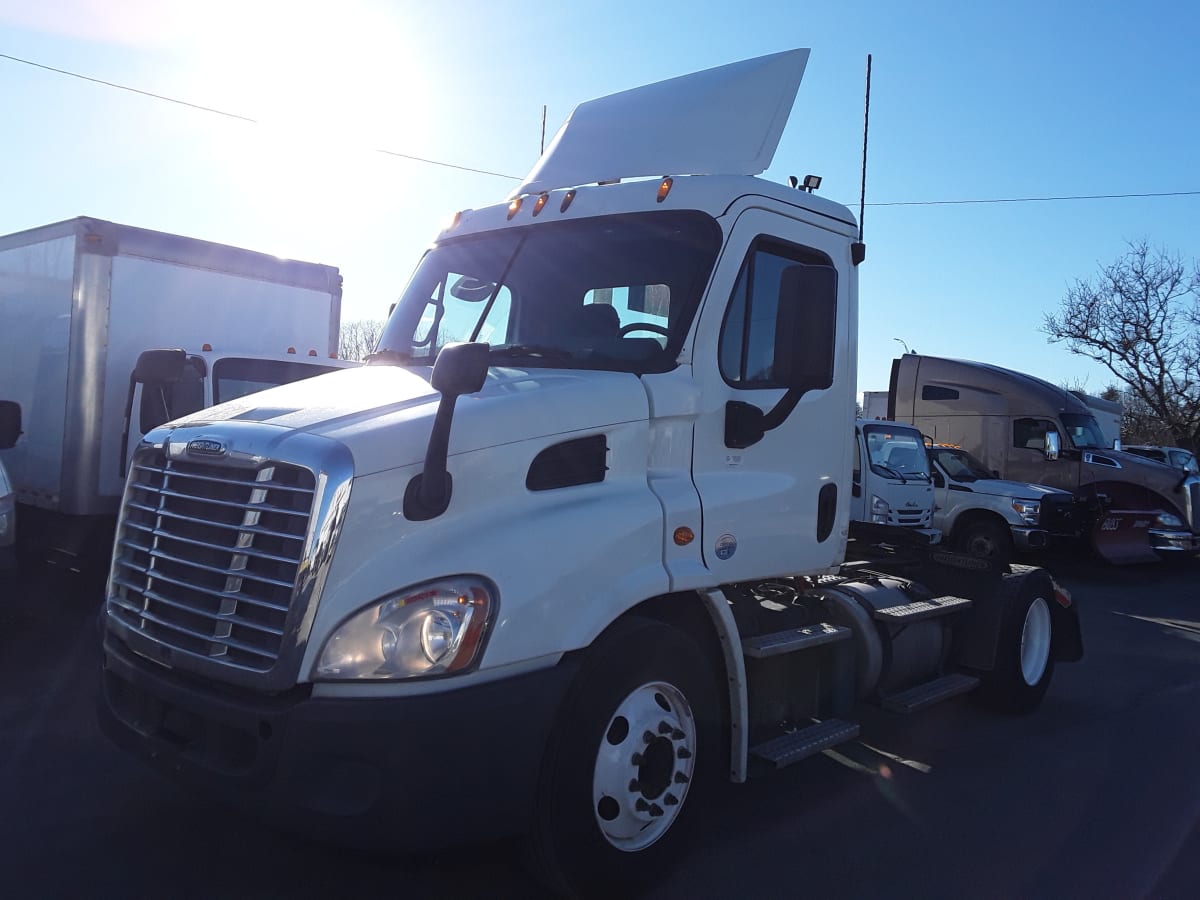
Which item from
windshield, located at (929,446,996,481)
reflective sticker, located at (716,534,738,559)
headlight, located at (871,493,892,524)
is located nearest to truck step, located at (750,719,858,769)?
reflective sticker, located at (716,534,738,559)

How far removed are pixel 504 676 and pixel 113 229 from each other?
6.82 metres

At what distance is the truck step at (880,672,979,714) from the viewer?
5.08 meters

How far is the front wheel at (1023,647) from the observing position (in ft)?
20.4

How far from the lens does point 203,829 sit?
13.1 feet

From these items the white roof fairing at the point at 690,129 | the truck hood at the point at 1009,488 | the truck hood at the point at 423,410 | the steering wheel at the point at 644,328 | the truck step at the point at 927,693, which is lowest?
the truck step at the point at 927,693

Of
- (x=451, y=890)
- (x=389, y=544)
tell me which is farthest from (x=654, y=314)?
(x=451, y=890)

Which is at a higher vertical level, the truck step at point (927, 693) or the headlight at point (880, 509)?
the headlight at point (880, 509)

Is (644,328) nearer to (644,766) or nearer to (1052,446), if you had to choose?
(644,766)

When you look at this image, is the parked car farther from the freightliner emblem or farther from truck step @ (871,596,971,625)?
the freightliner emblem

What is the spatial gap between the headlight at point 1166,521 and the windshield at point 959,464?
2.55m

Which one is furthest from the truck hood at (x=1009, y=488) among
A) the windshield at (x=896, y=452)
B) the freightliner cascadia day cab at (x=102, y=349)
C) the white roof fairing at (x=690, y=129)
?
the white roof fairing at (x=690, y=129)

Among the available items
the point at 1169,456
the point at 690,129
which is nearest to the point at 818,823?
the point at 690,129

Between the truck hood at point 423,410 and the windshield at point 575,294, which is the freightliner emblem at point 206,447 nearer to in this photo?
the truck hood at point 423,410

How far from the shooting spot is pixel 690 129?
4.71 metres
